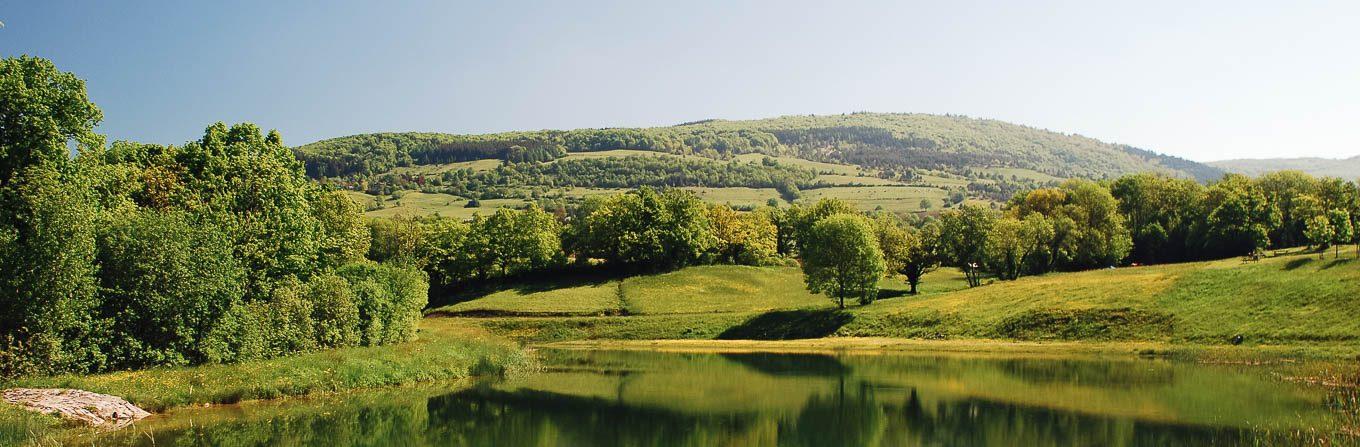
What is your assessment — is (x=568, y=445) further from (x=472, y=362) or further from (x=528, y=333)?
(x=528, y=333)

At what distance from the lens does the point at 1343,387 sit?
35531 mm

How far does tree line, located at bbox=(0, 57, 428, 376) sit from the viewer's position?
3459 cm

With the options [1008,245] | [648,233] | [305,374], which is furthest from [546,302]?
[305,374]

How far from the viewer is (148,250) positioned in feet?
126

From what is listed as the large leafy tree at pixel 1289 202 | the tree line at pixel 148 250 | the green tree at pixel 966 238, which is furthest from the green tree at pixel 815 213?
the tree line at pixel 148 250

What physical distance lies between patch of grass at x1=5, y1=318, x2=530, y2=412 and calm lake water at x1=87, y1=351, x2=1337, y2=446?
1526 mm

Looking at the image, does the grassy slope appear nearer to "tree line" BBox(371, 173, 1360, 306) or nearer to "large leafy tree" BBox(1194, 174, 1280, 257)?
"tree line" BBox(371, 173, 1360, 306)

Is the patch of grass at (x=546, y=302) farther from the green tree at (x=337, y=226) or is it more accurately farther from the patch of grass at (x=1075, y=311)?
the green tree at (x=337, y=226)

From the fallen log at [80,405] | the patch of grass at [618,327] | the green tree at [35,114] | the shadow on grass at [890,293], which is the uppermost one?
the green tree at [35,114]

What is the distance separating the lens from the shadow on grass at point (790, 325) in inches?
3086

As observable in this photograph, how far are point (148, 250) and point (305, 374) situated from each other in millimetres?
8830

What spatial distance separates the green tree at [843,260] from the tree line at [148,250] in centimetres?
4373

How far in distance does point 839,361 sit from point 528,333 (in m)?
38.6

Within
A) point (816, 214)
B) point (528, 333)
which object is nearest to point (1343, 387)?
point (528, 333)
